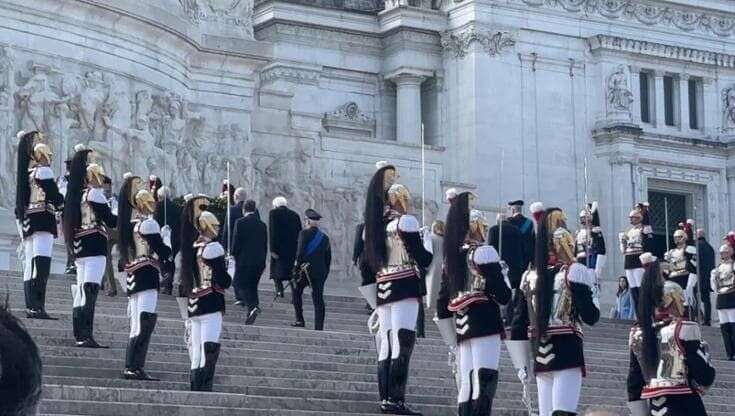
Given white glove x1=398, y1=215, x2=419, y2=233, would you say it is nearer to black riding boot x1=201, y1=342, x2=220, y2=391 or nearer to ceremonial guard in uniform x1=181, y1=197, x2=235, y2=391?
ceremonial guard in uniform x1=181, y1=197, x2=235, y2=391

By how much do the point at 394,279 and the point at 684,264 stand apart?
979 centimetres

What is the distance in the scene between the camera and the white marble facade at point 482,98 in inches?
1129

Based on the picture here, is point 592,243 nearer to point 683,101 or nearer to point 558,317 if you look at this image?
point 558,317

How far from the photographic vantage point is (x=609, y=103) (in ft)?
121

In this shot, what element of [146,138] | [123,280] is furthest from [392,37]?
[123,280]

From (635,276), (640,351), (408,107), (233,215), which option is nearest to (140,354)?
(640,351)

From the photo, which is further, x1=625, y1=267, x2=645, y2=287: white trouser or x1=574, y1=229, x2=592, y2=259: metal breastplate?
x1=574, y1=229, x2=592, y2=259: metal breastplate

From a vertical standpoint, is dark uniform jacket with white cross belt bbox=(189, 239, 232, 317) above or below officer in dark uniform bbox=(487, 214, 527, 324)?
below

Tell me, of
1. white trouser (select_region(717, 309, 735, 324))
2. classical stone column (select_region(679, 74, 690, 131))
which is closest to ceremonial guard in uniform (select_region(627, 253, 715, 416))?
white trouser (select_region(717, 309, 735, 324))

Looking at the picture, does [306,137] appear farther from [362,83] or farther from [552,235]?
[552,235]

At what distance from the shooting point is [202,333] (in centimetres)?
1151

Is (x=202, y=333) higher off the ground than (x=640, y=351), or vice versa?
(x=202, y=333)

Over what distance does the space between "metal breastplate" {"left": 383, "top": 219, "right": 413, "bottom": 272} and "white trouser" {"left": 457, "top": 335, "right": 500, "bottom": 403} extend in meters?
0.83

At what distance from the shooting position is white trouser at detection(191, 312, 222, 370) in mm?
A: 11320
